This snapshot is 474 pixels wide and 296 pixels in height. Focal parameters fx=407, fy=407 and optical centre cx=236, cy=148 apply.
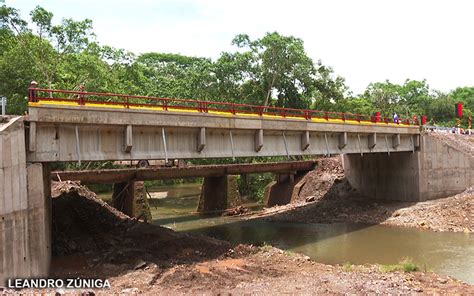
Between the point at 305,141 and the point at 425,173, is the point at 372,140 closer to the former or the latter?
the point at 425,173

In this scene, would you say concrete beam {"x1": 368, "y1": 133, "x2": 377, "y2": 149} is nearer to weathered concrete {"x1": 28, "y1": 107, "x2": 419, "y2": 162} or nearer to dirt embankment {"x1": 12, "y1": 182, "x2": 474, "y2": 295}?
weathered concrete {"x1": 28, "y1": 107, "x2": 419, "y2": 162}

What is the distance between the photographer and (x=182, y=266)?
1579 centimetres

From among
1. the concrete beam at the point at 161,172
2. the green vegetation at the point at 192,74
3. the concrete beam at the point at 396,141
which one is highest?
the green vegetation at the point at 192,74

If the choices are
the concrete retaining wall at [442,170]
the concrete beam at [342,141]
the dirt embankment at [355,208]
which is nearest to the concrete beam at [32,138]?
the concrete beam at [342,141]

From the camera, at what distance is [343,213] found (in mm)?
32094

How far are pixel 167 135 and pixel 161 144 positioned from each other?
0.58 metres

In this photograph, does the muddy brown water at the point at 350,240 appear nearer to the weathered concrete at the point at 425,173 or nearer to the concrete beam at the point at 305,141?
the concrete beam at the point at 305,141

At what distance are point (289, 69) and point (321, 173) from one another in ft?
61.4

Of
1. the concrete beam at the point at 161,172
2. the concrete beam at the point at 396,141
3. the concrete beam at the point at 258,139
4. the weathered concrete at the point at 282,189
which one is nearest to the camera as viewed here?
the concrete beam at the point at 258,139

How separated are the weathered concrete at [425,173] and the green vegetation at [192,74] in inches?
834

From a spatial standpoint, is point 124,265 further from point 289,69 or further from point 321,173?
point 289,69

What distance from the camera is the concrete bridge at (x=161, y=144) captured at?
13.3 meters

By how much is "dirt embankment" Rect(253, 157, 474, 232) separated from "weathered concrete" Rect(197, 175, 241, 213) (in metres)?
3.09

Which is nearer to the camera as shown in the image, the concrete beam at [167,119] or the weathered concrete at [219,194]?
the concrete beam at [167,119]
